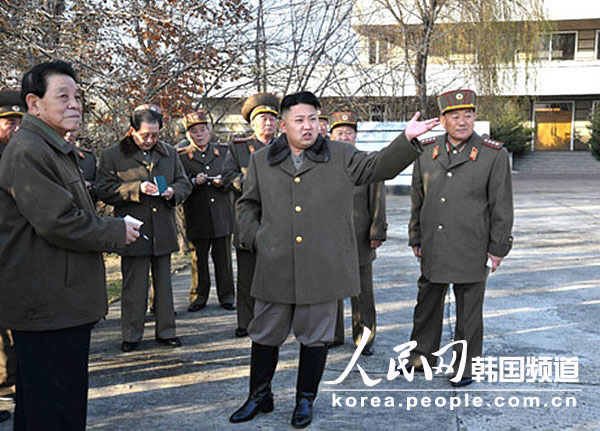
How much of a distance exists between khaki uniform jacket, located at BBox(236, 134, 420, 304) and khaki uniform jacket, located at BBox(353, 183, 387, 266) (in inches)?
52.5

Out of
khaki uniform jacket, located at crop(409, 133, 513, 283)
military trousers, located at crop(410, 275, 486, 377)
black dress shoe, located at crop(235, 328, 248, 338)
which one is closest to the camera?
khaki uniform jacket, located at crop(409, 133, 513, 283)

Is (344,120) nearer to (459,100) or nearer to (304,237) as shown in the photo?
(459,100)

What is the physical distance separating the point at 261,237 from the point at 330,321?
0.67 meters

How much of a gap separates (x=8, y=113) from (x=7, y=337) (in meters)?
1.60

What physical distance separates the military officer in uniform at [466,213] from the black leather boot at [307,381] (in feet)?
3.76

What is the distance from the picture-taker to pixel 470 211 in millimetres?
4344

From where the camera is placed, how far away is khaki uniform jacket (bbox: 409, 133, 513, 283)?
427 cm

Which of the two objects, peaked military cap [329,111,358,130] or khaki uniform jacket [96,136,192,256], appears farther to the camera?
peaked military cap [329,111,358,130]

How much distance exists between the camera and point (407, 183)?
65.0 ft

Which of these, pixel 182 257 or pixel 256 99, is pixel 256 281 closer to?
pixel 256 99

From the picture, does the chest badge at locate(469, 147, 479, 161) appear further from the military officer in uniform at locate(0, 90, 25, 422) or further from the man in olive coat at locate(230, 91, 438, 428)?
the military officer in uniform at locate(0, 90, 25, 422)

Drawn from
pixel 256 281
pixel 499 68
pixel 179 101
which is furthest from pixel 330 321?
pixel 499 68

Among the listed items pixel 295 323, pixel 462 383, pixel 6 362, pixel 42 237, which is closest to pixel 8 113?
pixel 6 362

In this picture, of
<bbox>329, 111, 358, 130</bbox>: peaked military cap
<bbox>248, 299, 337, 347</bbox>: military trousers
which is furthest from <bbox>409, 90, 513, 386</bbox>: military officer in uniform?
<bbox>248, 299, 337, 347</bbox>: military trousers
